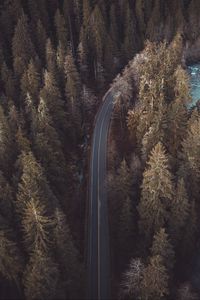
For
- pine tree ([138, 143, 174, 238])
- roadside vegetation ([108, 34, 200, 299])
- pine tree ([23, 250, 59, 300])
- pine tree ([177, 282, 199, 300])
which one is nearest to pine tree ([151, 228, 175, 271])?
roadside vegetation ([108, 34, 200, 299])

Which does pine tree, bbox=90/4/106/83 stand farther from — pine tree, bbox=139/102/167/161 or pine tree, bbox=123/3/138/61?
pine tree, bbox=139/102/167/161

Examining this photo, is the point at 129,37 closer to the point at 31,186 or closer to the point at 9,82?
the point at 9,82

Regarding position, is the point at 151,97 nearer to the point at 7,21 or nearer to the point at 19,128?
the point at 19,128

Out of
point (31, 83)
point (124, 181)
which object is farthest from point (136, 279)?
point (31, 83)

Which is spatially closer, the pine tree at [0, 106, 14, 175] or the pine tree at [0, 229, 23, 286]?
the pine tree at [0, 229, 23, 286]

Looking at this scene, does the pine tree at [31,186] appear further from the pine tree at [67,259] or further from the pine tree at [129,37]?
the pine tree at [129,37]

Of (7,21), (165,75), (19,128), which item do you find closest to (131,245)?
(19,128)
